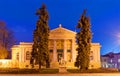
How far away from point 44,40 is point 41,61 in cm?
392

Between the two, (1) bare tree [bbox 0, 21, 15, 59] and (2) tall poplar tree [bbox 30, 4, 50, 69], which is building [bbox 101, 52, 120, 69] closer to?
(1) bare tree [bbox 0, 21, 15, 59]

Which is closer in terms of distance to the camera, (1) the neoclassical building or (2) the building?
(1) the neoclassical building

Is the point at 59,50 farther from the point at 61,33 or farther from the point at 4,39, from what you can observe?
the point at 4,39

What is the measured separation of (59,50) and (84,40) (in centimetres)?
2981

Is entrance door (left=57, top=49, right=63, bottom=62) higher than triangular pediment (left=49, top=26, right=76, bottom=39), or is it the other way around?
triangular pediment (left=49, top=26, right=76, bottom=39)

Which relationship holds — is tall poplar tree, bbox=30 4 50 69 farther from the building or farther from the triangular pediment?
the building

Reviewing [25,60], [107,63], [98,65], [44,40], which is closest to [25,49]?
[25,60]

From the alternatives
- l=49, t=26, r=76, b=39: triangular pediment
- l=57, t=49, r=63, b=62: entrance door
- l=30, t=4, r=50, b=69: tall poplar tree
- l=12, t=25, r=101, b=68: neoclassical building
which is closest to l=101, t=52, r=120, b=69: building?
l=12, t=25, r=101, b=68: neoclassical building

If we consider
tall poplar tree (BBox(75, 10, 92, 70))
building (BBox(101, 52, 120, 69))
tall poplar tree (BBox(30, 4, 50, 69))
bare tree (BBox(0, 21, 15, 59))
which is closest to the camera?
tall poplar tree (BBox(30, 4, 50, 69))

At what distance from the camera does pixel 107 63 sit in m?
130

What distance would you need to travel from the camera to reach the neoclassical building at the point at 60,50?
88.9 meters

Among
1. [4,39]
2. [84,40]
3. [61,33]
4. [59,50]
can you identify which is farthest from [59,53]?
[84,40]

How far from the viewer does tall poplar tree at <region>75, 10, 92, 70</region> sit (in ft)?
202

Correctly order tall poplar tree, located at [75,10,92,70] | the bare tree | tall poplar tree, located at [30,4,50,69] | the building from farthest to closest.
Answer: the building
the bare tree
tall poplar tree, located at [75,10,92,70]
tall poplar tree, located at [30,4,50,69]
